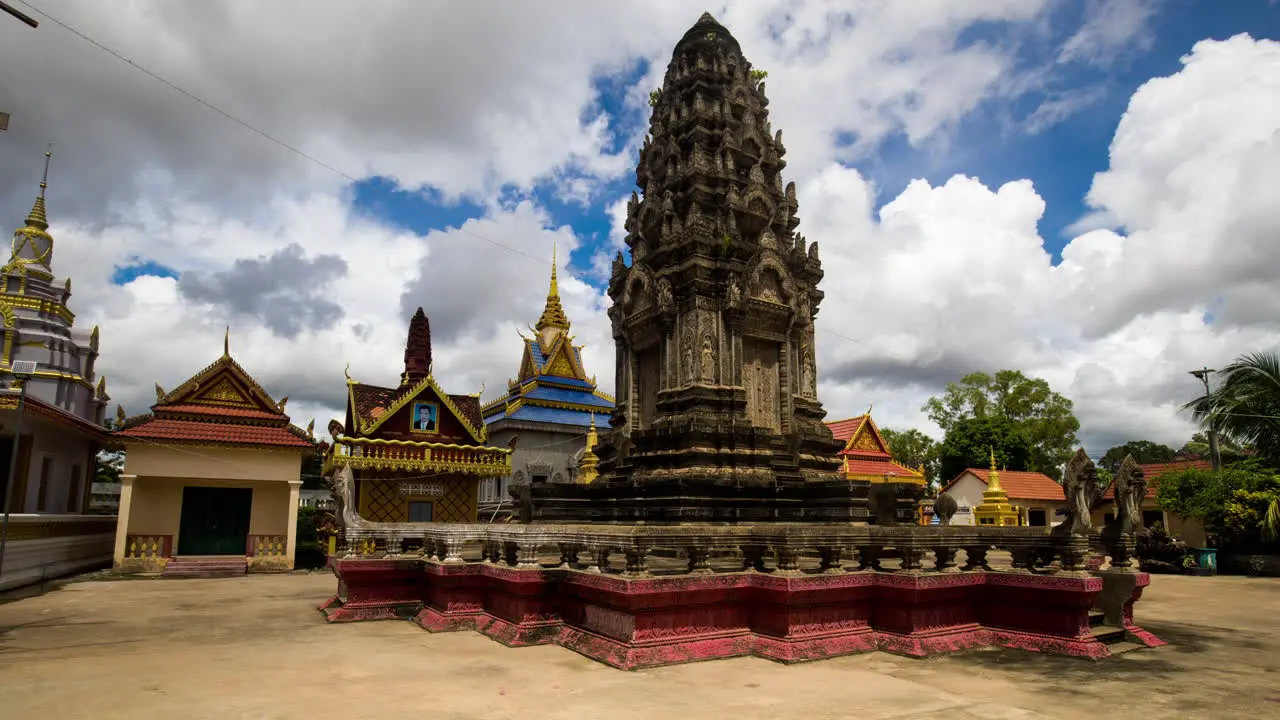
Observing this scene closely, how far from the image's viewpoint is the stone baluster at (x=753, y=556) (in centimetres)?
1016

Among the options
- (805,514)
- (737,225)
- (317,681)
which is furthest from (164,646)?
(737,225)

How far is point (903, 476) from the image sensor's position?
3531 centimetres

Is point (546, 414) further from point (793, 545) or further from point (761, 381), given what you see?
point (793, 545)

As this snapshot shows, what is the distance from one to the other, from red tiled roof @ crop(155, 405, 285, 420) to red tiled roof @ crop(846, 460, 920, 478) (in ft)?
79.7

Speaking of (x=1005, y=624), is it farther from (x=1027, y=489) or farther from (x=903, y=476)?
(x=1027, y=489)

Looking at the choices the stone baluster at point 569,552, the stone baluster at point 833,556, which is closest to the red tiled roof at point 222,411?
the stone baluster at point 569,552

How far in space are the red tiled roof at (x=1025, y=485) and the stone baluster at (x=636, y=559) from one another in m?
40.2

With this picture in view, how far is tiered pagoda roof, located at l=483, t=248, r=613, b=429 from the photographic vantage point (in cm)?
4238

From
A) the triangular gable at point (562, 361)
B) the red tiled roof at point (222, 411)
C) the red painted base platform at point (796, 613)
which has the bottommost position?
the red painted base platform at point (796, 613)

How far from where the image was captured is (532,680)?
327 inches

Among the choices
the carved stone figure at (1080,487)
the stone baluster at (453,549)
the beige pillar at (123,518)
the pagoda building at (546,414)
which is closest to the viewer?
the carved stone figure at (1080,487)

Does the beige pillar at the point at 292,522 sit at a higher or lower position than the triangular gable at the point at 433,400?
lower

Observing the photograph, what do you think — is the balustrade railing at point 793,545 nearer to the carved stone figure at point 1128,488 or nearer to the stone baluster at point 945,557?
the stone baluster at point 945,557

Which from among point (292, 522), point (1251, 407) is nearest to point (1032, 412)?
point (1251, 407)
